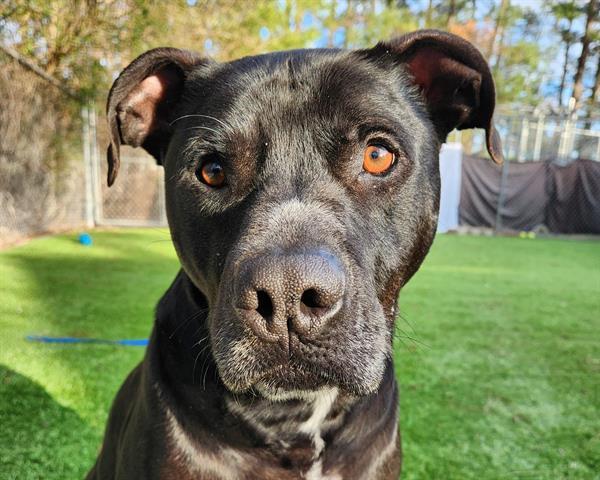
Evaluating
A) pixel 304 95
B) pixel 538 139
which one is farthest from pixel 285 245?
pixel 538 139

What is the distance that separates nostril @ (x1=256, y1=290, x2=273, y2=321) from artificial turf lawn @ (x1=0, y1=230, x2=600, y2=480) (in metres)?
1.03

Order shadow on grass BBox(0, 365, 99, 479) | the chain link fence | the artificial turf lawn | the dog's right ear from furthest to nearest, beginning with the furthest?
the chain link fence → the artificial turf lawn → shadow on grass BBox(0, 365, 99, 479) → the dog's right ear

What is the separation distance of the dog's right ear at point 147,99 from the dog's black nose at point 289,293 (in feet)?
3.38

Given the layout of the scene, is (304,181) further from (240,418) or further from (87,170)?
(87,170)

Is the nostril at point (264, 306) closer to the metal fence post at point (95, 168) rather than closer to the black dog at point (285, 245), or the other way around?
the black dog at point (285, 245)

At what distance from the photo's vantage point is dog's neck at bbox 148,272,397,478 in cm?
165

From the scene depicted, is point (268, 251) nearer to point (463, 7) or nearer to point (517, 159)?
point (517, 159)

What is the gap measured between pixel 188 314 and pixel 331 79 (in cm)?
97

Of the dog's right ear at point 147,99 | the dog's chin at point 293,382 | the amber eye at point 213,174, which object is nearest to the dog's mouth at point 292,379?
the dog's chin at point 293,382

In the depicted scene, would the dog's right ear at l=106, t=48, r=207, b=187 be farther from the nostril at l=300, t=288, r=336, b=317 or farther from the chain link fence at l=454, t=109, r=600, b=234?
the chain link fence at l=454, t=109, r=600, b=234

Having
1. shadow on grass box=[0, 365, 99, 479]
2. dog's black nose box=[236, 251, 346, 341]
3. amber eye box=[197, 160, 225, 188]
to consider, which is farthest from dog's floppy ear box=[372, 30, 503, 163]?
shadow on grass box=[0, 365, 99, 479]

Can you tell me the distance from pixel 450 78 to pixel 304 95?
0.73 m

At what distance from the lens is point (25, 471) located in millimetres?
2328

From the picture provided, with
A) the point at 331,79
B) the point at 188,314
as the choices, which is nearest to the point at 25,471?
the point at 188,314
